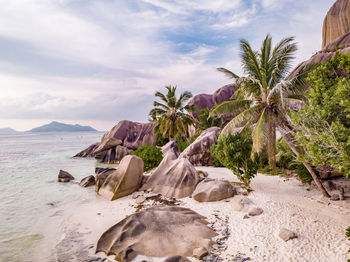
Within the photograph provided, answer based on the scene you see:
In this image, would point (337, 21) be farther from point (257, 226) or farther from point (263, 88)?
point (257, 226)

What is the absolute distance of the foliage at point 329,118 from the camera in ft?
16.2

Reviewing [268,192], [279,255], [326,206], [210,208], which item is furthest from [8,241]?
[326,206]

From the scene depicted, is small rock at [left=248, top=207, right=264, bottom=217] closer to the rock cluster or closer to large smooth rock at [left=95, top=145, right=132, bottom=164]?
large smooth rock at [left=95, top=145, right=132, bottom=164]

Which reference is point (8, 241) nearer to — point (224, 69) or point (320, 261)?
point (320, 261)

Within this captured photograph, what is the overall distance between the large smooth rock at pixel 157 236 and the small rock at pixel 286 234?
2.04 metres

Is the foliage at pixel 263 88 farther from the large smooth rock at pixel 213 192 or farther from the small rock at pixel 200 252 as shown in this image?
the small rock at pixel 200 252

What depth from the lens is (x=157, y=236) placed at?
20.2 feet

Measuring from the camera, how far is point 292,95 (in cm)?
963

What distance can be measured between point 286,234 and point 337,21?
25892 mm

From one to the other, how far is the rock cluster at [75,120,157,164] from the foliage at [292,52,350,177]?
2588cm

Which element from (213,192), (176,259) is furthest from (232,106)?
(176,259)

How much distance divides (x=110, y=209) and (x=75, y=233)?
2.16m

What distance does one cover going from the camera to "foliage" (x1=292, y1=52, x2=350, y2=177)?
4945mm

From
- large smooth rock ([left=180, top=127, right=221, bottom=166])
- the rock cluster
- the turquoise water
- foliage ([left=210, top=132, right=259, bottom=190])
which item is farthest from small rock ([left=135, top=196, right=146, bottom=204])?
the rock cluster
